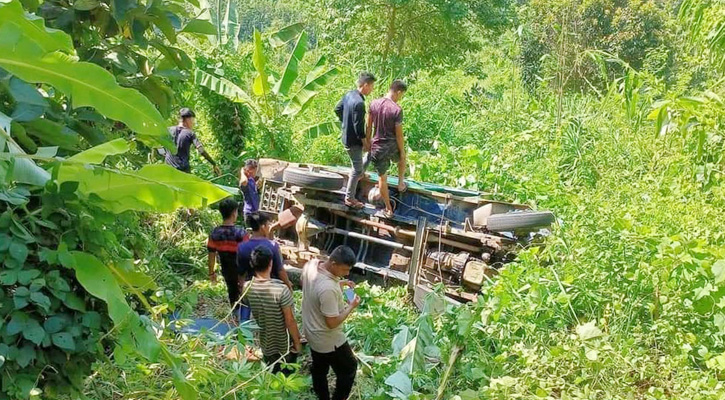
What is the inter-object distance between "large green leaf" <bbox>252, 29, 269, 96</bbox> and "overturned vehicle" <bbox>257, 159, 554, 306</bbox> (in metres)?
3.12

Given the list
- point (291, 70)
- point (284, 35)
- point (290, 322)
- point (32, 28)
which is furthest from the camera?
point (284, 35)

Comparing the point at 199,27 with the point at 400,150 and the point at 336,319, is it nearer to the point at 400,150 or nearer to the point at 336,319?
the point at 336,319

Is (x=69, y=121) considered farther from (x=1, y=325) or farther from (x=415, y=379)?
(x=415, y=379)

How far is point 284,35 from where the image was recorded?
13641mm

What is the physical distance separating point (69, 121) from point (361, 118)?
15.9 feet

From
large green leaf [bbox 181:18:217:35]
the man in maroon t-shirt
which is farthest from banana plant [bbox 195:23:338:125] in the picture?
large green leaf [bbox 181:18:217:35]

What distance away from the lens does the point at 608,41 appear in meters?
17.5

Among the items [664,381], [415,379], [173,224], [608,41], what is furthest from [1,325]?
[608,41]

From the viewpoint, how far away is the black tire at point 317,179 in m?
8.04

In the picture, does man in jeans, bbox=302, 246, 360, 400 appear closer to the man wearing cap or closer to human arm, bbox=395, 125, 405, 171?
human arm, bbox=395, 125, 405, 171

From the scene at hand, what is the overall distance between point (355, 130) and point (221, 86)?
430cm

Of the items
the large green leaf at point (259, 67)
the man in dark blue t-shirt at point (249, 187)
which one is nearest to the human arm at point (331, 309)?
the man in dark blue t-shirt at point (249, 187)

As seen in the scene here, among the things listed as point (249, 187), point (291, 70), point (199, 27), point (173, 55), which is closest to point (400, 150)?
point (249, 187)

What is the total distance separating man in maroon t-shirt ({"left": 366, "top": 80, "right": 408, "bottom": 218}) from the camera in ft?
25.3
